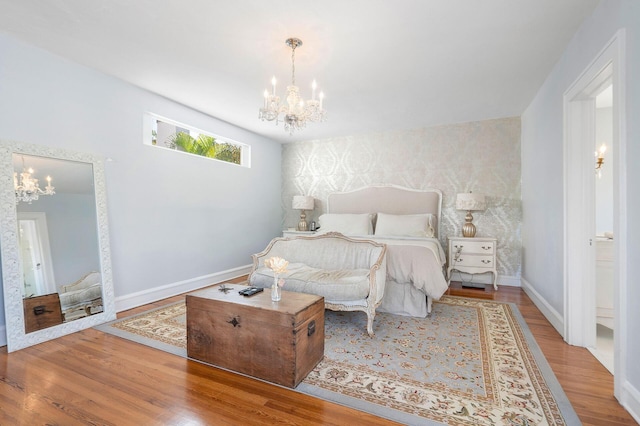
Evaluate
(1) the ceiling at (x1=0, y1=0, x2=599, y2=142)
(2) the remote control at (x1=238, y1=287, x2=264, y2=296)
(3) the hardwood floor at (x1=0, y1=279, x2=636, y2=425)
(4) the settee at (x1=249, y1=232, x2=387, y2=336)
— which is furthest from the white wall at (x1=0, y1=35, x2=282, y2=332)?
(2) the remote control at (x1=238, y1=287, x2=264, y2=296)

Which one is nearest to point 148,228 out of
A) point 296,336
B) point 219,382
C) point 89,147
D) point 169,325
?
point 89,147

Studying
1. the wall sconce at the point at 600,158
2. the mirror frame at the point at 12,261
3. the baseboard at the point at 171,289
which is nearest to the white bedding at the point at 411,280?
the wall sconce at the point at 600,158

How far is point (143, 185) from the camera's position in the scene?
11.7 feet

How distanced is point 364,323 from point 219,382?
1.48 meters

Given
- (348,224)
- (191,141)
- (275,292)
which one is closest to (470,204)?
(348,224)

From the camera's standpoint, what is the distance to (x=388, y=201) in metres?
5.18

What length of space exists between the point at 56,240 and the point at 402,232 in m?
4.05

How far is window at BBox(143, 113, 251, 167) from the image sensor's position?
12.3ft

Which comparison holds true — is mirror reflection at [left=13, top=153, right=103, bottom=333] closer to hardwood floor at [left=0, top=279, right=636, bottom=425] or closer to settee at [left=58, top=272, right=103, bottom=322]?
settee at [left=58, top=272, right=103, bottom=322]

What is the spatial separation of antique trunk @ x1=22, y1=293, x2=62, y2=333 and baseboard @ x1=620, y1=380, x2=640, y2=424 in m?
4.11

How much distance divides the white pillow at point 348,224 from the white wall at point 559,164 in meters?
2.22

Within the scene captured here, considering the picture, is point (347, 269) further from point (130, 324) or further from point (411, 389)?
point (130, 324)

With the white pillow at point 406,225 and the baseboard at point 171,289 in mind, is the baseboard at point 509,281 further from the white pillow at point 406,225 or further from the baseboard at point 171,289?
the baseboard at point 171,289

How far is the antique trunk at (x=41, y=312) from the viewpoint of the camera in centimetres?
249
